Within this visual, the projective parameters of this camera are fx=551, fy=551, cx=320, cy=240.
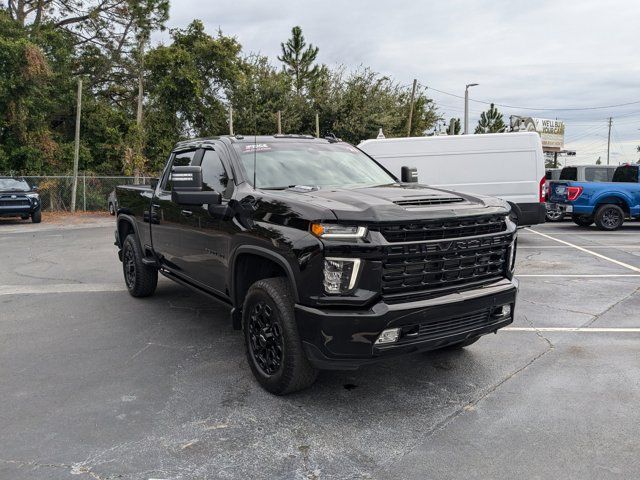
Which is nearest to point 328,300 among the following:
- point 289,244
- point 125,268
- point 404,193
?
point 289,244

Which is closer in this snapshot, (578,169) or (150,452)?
(150,452)

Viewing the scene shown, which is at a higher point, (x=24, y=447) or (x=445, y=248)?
(x=445, y=248)

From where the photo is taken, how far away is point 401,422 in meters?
3.61

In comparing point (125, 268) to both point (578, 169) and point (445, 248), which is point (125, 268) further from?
point (578, 169)

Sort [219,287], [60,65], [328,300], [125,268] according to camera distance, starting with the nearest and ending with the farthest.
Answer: [328,300] → [219,287] → [125,268] → [60,65]

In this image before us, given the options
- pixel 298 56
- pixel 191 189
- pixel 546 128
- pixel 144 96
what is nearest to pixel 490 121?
pixel 546 128

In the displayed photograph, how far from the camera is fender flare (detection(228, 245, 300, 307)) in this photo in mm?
3623

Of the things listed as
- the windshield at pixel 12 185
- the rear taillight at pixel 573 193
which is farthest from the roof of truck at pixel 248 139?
the windshield at pixel 12 185

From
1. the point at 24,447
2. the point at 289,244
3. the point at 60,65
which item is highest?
the point at 60,65

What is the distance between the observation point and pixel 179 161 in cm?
602

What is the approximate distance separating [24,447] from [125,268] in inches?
169

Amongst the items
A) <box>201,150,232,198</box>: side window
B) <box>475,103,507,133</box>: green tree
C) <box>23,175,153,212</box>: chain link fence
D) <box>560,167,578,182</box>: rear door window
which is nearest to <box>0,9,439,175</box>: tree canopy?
<box>23,175,153,212</box>: chain link fence

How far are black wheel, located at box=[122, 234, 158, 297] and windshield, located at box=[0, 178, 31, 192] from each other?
13.8 meters

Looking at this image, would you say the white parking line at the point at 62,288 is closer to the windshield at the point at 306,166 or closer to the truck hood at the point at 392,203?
the windshield at the point at 306,166
